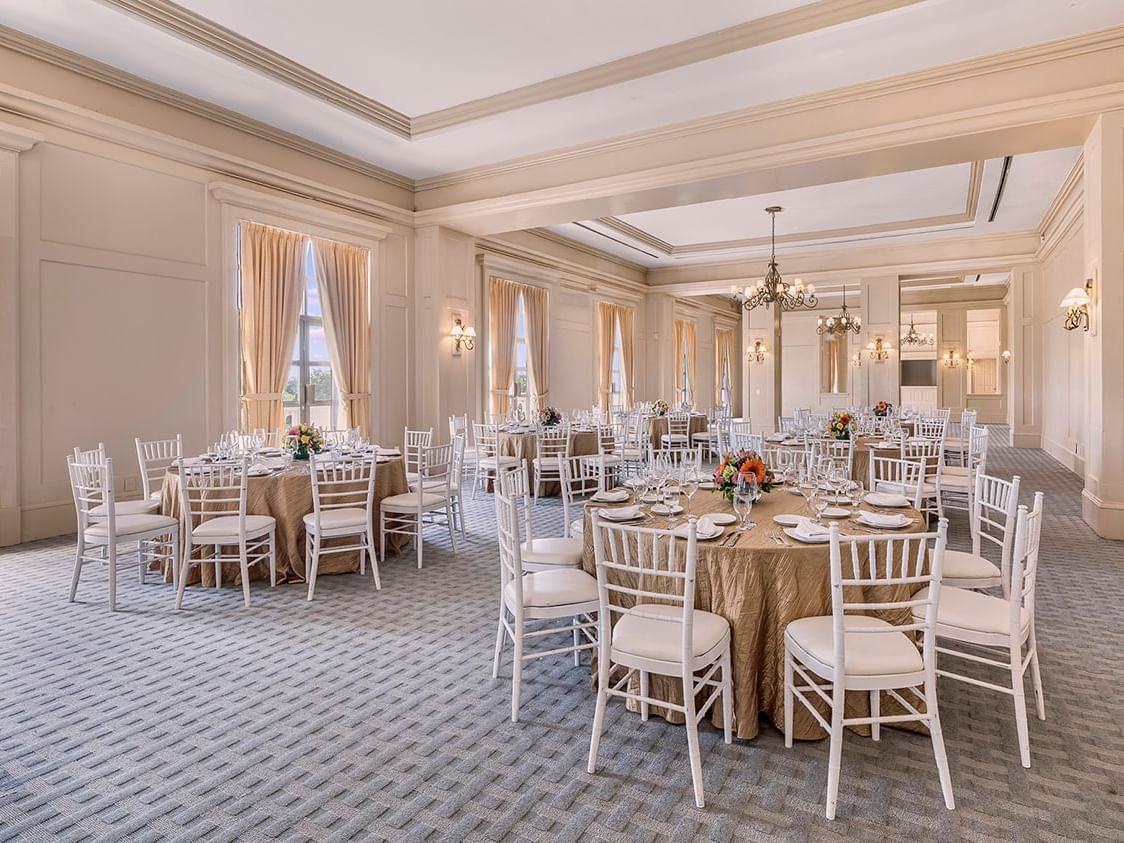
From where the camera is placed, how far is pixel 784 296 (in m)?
10.0

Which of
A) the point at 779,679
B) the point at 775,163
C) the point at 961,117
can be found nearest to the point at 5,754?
the point at 779,679

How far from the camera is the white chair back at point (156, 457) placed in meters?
5.64

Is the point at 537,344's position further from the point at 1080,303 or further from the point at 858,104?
the point at 1080,303

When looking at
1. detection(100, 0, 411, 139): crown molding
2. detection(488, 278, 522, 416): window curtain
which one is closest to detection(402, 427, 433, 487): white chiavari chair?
detection(488, 278, 522, 416): window curtain

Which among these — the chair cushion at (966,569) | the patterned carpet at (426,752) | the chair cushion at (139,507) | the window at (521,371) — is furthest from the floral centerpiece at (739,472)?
the window at (521,371)

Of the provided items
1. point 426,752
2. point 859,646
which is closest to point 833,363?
point 859,646

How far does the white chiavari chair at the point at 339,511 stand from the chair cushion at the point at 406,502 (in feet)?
0.90

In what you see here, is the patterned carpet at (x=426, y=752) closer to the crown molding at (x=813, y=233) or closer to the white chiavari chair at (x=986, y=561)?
the white chiavari chair at (x=986, y=561)

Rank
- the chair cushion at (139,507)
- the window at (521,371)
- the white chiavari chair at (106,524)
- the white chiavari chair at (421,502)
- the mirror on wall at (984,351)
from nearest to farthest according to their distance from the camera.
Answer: the white chiavari chair at (106,524)
the chair cushion at (139,507)
the white chiavari chair at (421,502)
the window at (521,371)
the mirror on wall at (984,351)

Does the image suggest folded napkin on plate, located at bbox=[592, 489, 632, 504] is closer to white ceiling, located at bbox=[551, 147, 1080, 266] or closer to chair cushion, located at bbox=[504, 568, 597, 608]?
chair cushion, located at bbox=[504, 568, 597, 608]

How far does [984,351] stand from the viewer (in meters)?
21.6

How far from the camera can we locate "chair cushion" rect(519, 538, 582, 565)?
3.61 m

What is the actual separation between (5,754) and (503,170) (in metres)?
7.41

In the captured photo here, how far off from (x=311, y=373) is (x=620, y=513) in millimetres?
6207
